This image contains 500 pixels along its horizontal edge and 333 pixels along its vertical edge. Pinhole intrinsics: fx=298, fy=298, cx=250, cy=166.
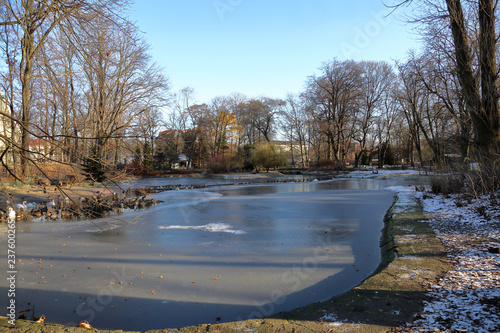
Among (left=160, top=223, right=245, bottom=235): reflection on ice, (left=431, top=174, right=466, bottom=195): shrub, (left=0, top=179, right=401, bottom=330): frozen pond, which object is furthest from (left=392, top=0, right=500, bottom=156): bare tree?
(left=160, top=223, right=245, bottom=235): reflection on ice

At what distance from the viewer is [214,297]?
4.02 meters

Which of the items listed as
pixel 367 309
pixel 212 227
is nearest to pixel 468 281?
pixel 367 309

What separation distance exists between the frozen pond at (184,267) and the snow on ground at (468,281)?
4.10 ft

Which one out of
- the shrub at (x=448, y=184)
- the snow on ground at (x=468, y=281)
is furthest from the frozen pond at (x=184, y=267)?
the shrub at (x=448, y=184)

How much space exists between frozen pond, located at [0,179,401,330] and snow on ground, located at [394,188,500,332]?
49.2 inches

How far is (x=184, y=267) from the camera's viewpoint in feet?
16.9

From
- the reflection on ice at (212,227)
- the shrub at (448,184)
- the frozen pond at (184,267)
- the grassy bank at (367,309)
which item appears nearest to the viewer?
the grassy bank at (367,309)

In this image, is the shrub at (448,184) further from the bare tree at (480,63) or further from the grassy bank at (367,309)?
the grassy bank at (367,309)

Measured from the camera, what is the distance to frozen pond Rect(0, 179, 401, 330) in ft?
12.3

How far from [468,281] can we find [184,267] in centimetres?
414

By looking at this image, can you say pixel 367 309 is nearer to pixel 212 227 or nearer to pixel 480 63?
pixel 212 227

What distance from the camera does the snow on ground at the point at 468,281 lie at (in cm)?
284

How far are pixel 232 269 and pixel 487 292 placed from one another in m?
3.44

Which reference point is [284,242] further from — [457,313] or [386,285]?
[457,313]
